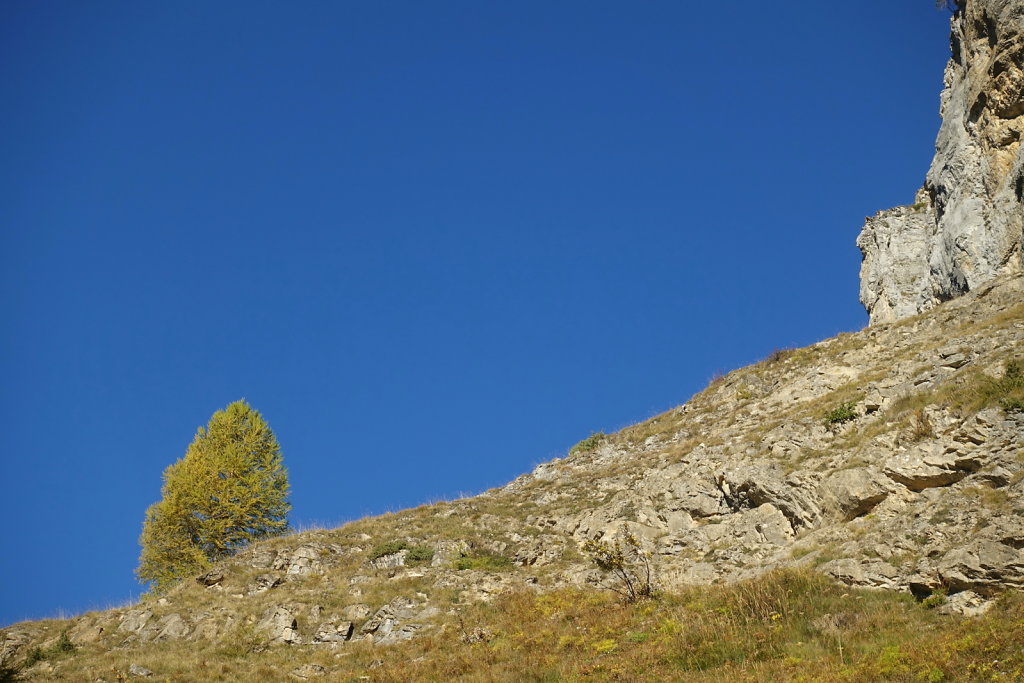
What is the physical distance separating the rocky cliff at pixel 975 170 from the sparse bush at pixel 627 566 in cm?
2629

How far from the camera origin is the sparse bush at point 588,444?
4560 centimetres

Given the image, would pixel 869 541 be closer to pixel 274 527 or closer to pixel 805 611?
pixel 805 611

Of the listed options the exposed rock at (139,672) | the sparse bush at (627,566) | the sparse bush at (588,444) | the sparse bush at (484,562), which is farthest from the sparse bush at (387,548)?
the sparse bush at (588,444)

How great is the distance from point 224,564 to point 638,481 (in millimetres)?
17302

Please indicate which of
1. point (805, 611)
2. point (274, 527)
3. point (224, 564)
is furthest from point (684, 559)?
point (274, 527)

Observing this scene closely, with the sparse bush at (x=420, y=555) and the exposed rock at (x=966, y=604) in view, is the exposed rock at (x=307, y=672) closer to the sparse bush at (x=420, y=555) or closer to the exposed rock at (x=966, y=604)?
the sparse bush at (x=420, y=555)

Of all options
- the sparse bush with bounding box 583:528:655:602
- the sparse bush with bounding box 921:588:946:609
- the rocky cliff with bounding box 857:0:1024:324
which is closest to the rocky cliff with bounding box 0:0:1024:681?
the sparse bush with bounding box 921:588:946:609

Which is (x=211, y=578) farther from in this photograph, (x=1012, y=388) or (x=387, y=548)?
(x=1012, y=388)

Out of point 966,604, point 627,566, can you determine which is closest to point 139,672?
point 627,566

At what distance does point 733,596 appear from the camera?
68.4ft

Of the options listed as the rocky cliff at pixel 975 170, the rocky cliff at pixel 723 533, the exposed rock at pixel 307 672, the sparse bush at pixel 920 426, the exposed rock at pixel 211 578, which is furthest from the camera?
the rocky cliff at pixel 975 170

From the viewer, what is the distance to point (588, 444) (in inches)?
1825

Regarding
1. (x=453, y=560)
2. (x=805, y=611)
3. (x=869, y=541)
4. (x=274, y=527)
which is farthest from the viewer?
(x=274, y=527)

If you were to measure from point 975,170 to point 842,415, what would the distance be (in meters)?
26.1
